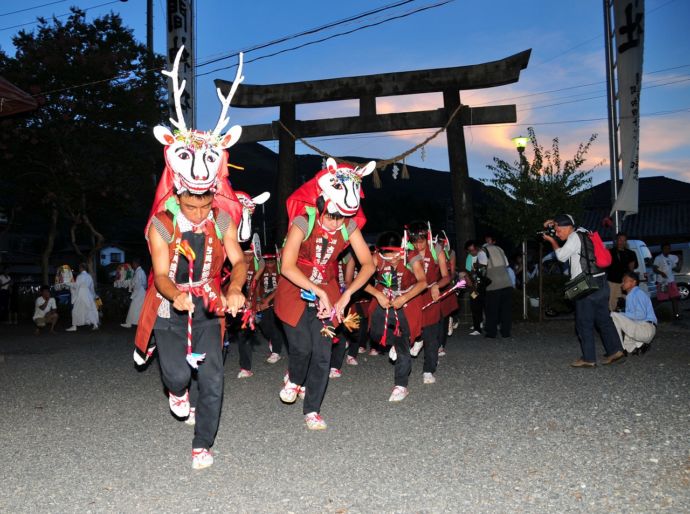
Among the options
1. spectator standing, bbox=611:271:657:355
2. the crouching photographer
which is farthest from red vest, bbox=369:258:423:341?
spectator standing, bbox=611:271:657:355

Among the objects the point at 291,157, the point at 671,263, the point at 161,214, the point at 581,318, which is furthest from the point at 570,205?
the point at 161,214

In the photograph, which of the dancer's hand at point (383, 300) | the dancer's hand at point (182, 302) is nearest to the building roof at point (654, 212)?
the dancer's hand at point (383, 300)

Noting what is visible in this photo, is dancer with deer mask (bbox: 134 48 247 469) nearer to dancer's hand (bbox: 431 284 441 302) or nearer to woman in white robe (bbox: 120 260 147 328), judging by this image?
dancer's hand (bbox: 431 284 441 302)

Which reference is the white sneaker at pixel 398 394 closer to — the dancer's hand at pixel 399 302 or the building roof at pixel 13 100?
the dancer's hand at pixel 399 302

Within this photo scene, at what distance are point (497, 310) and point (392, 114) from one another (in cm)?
664

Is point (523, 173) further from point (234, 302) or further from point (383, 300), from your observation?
point (234, 302)

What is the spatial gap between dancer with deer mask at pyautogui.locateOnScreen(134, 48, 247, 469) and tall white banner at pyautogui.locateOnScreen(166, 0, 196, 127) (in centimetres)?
1119

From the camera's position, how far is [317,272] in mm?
5902

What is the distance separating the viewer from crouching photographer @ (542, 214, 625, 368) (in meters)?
8.66

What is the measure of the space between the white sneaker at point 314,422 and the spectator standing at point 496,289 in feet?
25.7

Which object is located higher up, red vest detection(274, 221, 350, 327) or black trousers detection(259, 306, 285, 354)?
red vest detection(274, 221, 350, 327)

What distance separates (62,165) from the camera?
955 inches

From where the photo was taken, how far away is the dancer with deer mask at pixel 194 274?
4746 millimetres

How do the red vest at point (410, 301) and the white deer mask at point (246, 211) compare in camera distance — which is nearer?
the white deer mask at point (246, 211)
